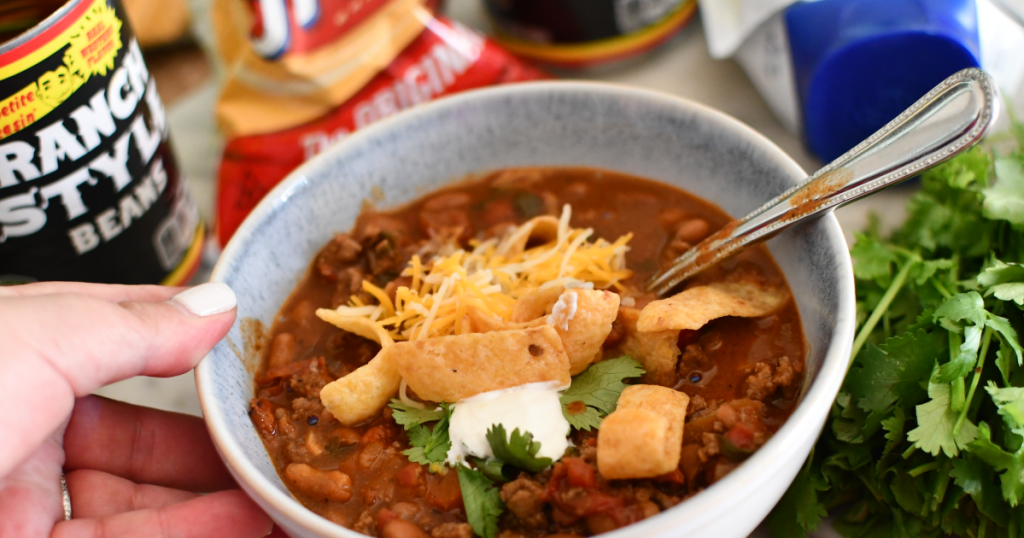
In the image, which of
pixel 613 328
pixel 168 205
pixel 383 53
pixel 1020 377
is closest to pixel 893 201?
pixel 1020 377

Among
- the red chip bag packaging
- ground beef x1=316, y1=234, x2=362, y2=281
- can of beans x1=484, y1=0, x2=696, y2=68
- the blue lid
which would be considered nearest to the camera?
ground beef x1=316, y1=234, x2=362, y2=281

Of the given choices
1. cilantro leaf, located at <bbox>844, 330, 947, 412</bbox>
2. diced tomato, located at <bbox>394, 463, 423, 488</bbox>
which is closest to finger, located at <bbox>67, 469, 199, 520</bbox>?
diced tomato, located at <bbox>394, 463, 423, 488</bbox>

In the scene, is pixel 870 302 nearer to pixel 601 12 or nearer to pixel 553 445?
pixel 553 445

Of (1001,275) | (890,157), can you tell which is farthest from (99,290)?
(1001,275)

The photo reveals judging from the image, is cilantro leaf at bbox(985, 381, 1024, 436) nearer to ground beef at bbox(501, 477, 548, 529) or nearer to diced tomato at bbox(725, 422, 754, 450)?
diced tomato at bbox(725, 422, 754, 450)

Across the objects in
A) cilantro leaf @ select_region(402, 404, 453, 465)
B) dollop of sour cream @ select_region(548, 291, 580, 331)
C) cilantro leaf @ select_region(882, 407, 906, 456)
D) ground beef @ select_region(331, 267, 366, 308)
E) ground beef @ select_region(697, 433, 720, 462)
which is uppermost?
dollop of sour cream @ select_region(548, 291, 580, 331)

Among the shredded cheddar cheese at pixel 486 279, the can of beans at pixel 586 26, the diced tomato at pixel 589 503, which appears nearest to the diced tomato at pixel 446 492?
the diced tomato at pixel 589 503

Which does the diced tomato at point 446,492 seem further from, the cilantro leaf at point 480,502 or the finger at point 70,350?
the finger at point 70,350
